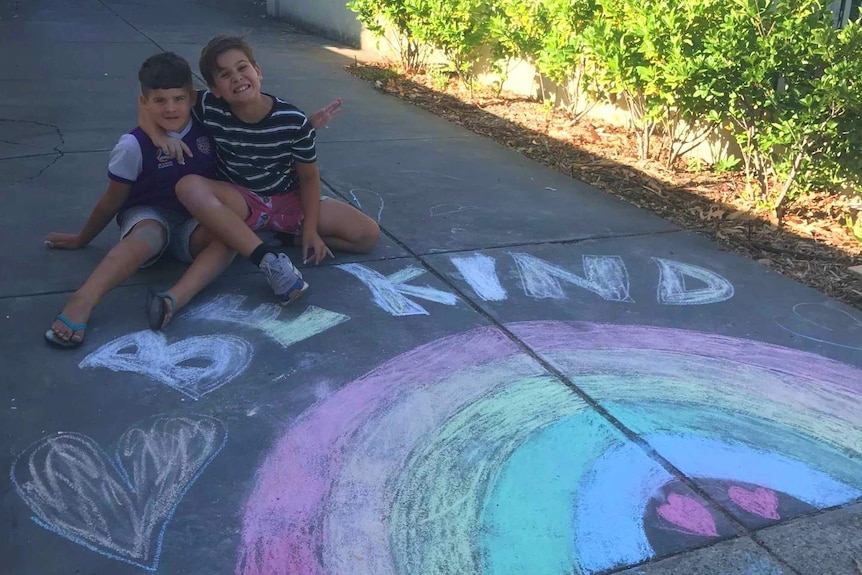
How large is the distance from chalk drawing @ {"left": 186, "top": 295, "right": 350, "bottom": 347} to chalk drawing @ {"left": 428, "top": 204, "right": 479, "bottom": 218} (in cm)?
142

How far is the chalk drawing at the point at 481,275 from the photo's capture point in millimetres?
3662

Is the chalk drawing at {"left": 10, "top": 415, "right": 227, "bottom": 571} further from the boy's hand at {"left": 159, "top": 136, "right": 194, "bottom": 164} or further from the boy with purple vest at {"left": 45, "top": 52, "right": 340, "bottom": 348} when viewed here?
the boy's hand at {"left": 159, "top": 136, "right": 194, "bottom": 164}

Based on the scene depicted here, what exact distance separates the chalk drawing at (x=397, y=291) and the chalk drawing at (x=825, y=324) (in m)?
1.49

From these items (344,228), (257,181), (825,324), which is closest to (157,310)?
(257,181)

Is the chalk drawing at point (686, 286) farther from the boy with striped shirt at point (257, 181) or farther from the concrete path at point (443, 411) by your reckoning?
the boy with striped shirt at point (257, 181)

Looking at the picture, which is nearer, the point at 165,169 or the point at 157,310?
the point at 157,310

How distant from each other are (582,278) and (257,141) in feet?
5.39

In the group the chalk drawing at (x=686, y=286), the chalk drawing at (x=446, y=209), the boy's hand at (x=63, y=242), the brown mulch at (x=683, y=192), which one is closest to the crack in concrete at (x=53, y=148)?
the boy's hand at (x=63, y=242)

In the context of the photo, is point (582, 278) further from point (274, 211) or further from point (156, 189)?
point (156, 189)

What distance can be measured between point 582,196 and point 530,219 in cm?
67

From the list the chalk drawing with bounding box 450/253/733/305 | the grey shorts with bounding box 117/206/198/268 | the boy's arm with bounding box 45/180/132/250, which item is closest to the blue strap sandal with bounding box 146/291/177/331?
the grey shorts with bounding box 117/206/198/268

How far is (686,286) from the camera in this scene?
3863 mm

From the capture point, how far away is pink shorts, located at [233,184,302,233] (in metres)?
3.68

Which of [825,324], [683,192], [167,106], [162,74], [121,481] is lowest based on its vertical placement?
[121,481]
